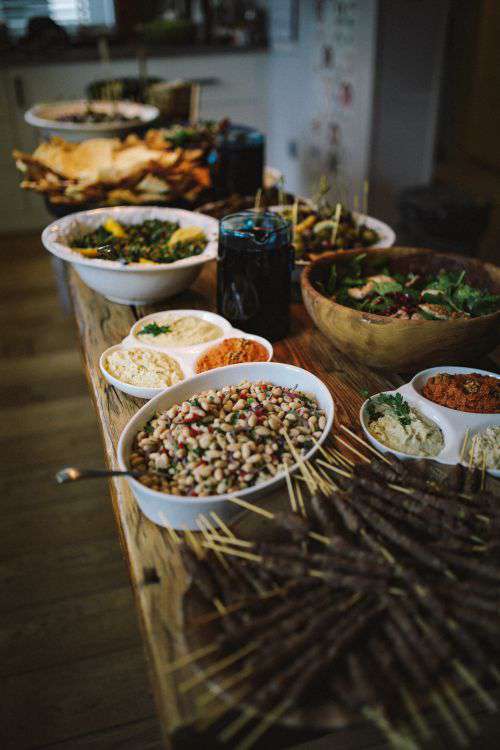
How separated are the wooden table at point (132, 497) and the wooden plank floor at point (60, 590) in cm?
62

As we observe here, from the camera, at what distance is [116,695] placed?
1721 mm

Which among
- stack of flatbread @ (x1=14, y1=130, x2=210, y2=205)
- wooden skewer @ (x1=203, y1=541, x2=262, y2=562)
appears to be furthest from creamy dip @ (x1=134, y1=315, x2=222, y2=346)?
stack of flatbread @ (x1=14, y1=130, x2=210, y2=205)

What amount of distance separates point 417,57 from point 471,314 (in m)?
3.56

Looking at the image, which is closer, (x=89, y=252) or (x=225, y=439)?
(x=225, y=439)

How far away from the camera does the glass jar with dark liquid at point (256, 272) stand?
58.0 inches

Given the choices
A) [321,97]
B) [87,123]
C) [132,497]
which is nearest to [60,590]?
[132,497]

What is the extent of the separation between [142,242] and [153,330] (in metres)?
0.39

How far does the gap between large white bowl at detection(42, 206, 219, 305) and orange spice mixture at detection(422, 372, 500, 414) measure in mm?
700

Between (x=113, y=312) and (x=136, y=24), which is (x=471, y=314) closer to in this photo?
(x=113, y=312)

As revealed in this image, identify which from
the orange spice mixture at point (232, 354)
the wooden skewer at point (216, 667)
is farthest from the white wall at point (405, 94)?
the wooden skewer at point (216, 667)

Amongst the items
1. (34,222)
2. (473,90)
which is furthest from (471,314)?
(473,90)

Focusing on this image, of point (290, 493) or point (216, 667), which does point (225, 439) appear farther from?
point (216, 667)

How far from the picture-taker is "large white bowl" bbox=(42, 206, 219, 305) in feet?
5.32

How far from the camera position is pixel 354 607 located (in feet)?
2.77
